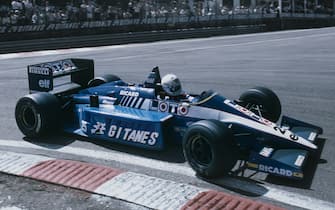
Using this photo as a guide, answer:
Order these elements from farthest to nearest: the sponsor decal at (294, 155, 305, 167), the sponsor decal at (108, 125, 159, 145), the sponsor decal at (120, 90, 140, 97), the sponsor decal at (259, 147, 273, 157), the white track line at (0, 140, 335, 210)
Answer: the sponsor decal at (120, 90, 140, 97)
the sponsor decal at (108, 125, 159, 145)
the sponsor decal at (259, 147, 273, 157)
the sponsor decal at (294, 155, 305, 167)
the white track line at (0, 140, 335, 210)

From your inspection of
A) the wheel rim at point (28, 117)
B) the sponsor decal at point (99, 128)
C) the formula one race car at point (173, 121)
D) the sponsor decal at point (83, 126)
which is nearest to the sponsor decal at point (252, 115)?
the formula one race car at point (173, 121)

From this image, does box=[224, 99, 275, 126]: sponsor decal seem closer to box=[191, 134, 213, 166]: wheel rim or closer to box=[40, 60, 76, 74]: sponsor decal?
box=[191, 134, 213, 166]: wheel rim

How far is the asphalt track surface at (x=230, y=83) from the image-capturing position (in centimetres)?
535

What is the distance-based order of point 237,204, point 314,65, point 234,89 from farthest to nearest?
point 314,65
point 234,89
point 237,204

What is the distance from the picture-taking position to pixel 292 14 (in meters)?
45.6

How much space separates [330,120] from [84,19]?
2134 centimetres

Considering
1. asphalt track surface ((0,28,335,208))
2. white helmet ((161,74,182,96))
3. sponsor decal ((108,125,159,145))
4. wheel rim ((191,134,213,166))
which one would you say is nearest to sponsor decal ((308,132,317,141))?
asphalt track surface ((0,28,335,208))

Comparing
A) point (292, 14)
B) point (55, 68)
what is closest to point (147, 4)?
point (292, 14)

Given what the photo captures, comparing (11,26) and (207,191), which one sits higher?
(11,26)

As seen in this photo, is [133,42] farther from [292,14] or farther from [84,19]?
[292,14]

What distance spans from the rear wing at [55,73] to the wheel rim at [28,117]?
2.23ft

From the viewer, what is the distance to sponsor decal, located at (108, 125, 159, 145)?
20.0ft

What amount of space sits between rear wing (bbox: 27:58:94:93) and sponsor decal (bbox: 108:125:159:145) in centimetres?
172

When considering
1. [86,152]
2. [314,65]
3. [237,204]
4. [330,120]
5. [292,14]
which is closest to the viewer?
[237,204]
